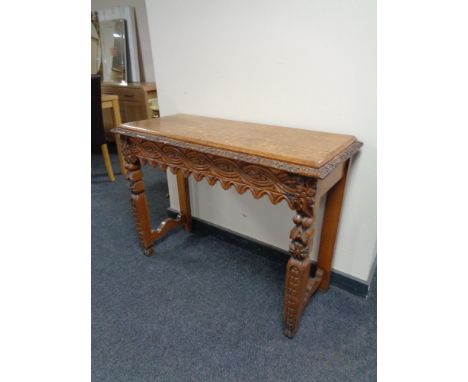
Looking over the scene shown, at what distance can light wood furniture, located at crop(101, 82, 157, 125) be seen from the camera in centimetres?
296

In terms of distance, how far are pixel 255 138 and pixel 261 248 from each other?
2.40ft

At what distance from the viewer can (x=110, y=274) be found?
1.48 m

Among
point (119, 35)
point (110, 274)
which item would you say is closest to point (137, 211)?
point (110, 274)

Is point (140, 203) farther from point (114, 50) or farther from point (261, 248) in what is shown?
point (114, 50)

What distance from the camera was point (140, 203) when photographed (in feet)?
4.84

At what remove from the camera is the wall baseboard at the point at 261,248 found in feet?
4.35

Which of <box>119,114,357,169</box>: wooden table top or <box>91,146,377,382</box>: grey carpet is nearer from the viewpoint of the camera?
<box>119,114,357,169</box>: wooden table top

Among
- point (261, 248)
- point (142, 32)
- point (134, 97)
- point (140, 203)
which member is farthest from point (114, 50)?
point (261, 248)

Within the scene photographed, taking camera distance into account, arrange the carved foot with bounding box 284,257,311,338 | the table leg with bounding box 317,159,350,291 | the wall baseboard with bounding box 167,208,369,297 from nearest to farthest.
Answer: the carved foot with bounding box 284,257,311,338 < the table leg with bounding box 317,159,350,291 < the wall baseboard with bounding box 167,208,369,297

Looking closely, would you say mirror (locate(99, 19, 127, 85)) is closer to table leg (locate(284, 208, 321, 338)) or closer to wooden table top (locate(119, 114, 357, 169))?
wooden table top (locate(119, 114, 357, 169))

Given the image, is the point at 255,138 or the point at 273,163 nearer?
the point at 273,163

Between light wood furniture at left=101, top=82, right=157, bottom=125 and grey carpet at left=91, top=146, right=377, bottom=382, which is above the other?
light wood furniture at left=101, top=82, right=157, bottom=125

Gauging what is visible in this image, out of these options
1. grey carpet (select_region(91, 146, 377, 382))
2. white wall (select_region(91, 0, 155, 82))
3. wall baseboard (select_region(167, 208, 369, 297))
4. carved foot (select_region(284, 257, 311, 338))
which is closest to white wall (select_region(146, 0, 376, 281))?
wall baseboard (select_region(167, 208, 369, 297))

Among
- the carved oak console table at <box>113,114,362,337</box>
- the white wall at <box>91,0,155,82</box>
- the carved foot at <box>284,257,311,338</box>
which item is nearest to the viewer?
the carved oak console table at <box>113,114,362,337</box>
